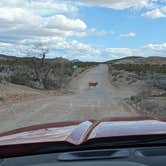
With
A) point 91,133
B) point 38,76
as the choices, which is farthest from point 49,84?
point 91,133

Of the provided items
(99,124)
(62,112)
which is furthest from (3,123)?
(99,124)

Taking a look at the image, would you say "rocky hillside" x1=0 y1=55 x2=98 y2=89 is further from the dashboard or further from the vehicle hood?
the dashboard

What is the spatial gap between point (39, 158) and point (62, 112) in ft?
74.0

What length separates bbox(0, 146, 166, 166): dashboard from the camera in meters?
2.71

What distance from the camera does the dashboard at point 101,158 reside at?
107 inches

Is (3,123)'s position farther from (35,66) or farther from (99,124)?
(35,66)

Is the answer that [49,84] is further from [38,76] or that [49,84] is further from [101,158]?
[101,158]

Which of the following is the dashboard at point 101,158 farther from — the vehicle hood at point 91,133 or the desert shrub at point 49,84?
the desert shrub at point 49,84

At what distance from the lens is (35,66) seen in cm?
6744

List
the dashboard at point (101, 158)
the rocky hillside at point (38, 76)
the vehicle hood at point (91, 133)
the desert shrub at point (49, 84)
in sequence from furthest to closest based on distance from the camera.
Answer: the desert shrub at point (49, 84), the rocky hillside at point (38, 76), the vehicle hood at point (91, 133), the dashboard at point (101, 158)

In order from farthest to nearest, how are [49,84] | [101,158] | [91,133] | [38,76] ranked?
[38,76], [49,84], [91,133], [101,158]

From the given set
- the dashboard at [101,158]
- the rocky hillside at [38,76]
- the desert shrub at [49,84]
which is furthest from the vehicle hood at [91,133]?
the desert shrub at [49,84]

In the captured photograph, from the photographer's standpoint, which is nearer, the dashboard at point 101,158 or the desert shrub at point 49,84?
the dashboard at point 101,158

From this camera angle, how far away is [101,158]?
2.74 m
